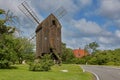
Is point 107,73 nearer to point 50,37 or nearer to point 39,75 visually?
point 39,75

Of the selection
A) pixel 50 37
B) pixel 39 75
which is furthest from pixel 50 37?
pixel 39 75

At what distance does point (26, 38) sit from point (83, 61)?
33.8m

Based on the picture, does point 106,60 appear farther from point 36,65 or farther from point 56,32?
point 36,65

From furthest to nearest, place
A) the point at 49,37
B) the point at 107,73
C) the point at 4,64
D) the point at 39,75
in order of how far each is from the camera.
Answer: the point at 49,37 < the point at 4,64 < the point at 107,73 < the point at 39,75

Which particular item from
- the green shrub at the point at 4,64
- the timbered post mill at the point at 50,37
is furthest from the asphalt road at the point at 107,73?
the timbered post mill at the point at 50,37

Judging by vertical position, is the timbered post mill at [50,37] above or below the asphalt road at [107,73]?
above

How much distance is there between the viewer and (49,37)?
6069 cm

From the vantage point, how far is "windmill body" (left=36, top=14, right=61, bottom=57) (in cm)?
6056

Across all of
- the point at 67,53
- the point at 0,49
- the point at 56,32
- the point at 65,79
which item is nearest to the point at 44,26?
Answer: the point at 56,32

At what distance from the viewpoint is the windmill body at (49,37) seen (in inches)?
2384

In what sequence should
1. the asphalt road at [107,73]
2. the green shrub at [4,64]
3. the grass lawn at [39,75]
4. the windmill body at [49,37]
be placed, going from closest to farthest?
the grass lawn at [39,75] → the asphalt road at [107,73] → the green shrub at [4,64] → the windmill body at [49,37]

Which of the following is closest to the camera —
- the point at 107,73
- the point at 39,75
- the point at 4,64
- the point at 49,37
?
the point at 39,75

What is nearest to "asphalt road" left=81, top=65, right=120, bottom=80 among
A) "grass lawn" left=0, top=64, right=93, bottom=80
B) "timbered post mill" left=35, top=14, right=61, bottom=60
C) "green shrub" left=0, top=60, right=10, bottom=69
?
"grass lawn" left=0, top=64, right=93, bottom=80

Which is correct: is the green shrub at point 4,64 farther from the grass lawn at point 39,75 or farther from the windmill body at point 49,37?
the windmill body at point 49,37
